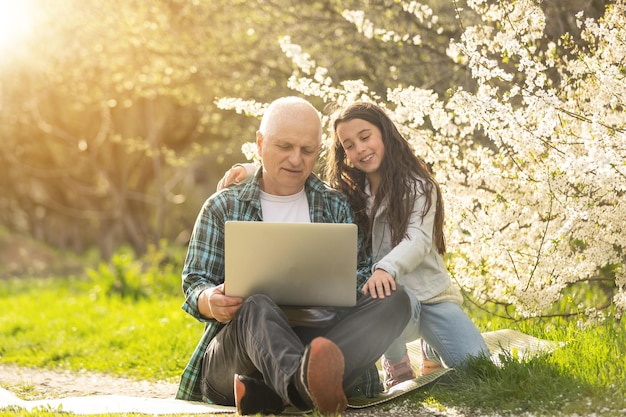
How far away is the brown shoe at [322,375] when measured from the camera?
3166 mm

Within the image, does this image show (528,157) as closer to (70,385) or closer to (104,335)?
(70,385)

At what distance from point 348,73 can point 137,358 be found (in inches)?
111

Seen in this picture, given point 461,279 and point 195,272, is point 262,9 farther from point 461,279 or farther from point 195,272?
point 195,272

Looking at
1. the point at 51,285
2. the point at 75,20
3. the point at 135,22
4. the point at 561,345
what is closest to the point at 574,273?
the point at 561,345

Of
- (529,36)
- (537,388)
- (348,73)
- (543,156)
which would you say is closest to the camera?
(537,388)

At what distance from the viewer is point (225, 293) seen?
11.9 ft

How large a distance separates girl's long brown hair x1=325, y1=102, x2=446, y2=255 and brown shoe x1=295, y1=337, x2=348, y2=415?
1.06 meters

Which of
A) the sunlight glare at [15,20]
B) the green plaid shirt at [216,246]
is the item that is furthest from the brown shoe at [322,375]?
the sunlight glare at [15,20]

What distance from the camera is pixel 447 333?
4223 millimetres

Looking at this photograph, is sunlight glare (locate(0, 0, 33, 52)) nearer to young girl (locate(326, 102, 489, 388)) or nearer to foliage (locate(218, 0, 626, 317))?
foliage (locate(218, 0, 626, 317))

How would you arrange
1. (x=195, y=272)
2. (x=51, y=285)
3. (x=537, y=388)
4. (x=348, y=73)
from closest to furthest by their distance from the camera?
1. (x=537, y=388)
2. (x=195, y=272)
3. (x=348, y=73)
4. (x=51, y=285)

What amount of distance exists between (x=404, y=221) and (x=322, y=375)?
1180 mm

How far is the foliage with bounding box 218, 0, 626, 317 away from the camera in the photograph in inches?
165

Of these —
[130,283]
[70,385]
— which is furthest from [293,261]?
[130,283]
